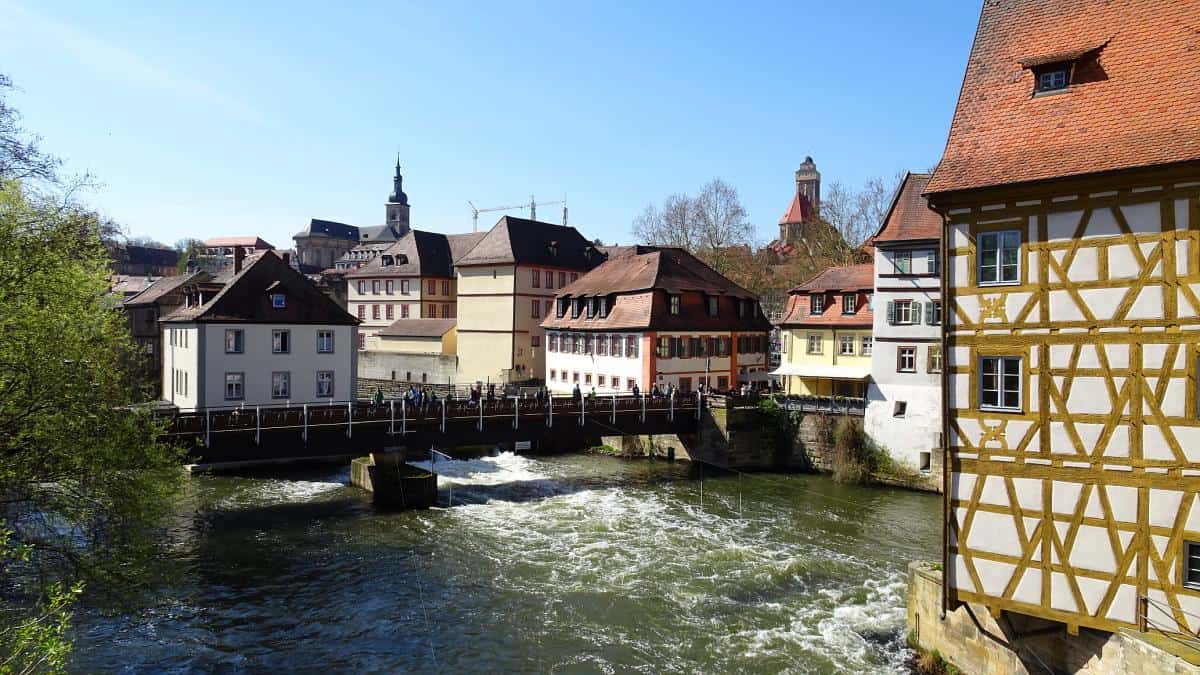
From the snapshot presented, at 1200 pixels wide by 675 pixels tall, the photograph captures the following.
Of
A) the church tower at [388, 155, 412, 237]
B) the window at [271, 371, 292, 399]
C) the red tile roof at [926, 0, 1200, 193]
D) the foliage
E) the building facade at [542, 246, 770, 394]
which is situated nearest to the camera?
the red tile roof at [926, 0, 1200, 193]

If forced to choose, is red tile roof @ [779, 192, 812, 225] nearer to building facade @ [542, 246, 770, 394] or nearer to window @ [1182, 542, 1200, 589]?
building facade @ [542, 246, 770, 394]

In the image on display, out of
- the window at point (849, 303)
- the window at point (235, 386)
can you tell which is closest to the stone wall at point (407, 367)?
the window at point (235, 386)

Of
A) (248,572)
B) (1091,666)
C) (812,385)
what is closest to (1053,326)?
(1091,666)

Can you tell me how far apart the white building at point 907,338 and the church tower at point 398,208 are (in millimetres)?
123880

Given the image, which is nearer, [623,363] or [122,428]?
[122,428]

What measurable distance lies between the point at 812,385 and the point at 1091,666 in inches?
993

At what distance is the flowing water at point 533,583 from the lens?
49.7ft

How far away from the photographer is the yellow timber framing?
11.0 metres

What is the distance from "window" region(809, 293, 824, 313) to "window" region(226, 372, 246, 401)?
76.7 feet

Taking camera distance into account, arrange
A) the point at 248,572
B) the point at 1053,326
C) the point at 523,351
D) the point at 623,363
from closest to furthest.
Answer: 1. the point at 1053,326
2. the point at 248,572
3. the point at 623,363
4. the point at 523,351

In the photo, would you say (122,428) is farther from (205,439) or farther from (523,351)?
(523,351)

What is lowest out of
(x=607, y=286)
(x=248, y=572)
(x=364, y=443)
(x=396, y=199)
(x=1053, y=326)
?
(x=248, y=572)

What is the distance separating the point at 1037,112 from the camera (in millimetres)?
12656

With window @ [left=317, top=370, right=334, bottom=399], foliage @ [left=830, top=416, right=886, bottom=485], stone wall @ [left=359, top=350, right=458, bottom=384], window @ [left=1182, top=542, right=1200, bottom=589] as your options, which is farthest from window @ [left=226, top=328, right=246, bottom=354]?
window @ [left=1182, top=542, right=1200, bottom=589]
